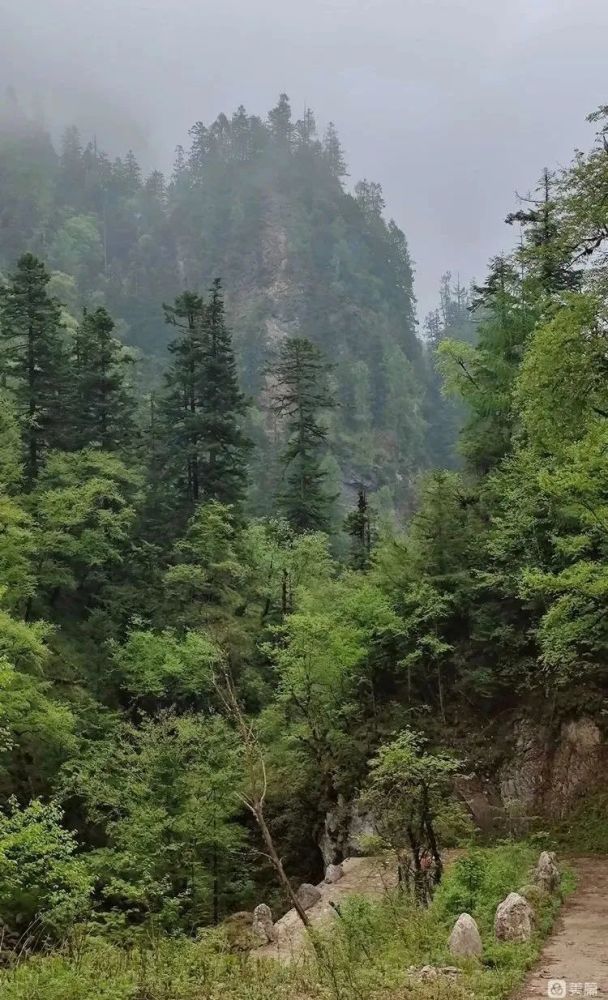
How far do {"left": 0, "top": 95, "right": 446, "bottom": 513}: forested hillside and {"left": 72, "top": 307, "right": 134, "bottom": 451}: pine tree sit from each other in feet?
149

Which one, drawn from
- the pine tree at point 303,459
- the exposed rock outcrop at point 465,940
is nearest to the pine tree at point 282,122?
the pine tree at point 303,459

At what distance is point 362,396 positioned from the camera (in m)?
90.3

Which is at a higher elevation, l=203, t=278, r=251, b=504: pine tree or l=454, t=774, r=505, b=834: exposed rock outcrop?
l=203, t=278, r=251, b=504: pine tree

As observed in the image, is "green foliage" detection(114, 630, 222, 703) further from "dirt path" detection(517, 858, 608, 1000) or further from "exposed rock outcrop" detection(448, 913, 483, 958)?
"exposed rock outcrop" detection(448, 913, 483, 958)

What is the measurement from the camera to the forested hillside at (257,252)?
92250 mm

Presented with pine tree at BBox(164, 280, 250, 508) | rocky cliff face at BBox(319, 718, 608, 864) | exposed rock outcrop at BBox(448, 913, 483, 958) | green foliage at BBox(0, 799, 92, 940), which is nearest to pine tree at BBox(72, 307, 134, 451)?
pine tree at BBox(164, 280, 250, 508)

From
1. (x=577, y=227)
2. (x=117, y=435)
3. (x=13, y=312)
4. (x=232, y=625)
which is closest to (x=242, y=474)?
(x=117, y=435)

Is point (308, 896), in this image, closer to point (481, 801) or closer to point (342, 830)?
point (342, 830)

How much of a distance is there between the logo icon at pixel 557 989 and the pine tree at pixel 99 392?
90.6 feet

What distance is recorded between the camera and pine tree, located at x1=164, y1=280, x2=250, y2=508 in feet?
111

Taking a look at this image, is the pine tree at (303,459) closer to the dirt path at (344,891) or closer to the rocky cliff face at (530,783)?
the rocky cliff face at (530,783)

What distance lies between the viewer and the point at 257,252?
106750 millimetres

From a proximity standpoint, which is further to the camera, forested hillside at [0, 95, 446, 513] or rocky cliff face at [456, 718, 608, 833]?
forested hillside at [0, 95, 446, 513]

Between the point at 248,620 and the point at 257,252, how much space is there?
288 feet
